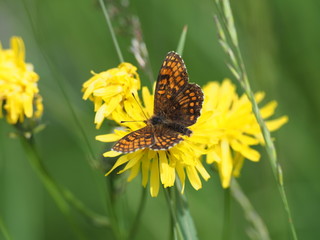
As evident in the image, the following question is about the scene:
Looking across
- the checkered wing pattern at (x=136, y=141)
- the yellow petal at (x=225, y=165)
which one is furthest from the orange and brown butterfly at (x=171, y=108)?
the yellow petal at (x=225, y=165)

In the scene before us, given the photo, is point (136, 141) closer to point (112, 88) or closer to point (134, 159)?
point (134, 159)

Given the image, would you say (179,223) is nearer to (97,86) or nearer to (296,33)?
(97,86)

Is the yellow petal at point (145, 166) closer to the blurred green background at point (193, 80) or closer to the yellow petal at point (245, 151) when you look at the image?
the yellow petal at point (245, 151)

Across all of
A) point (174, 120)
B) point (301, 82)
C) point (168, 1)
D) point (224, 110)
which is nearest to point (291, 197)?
point (301, 82)

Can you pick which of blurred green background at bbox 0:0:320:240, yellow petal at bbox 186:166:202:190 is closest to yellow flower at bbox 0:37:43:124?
blurred green background at bbox 0:0:320:240

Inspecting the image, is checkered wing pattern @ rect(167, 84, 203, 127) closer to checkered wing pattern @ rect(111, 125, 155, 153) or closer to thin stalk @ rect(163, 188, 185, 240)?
checkered wing pattern @ rect(111, 125, 155, 153)
